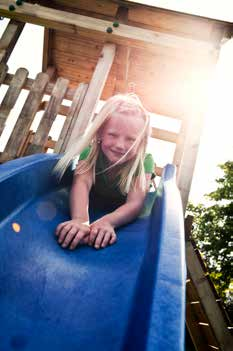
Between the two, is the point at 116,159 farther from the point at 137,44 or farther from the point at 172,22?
the point at 172,22

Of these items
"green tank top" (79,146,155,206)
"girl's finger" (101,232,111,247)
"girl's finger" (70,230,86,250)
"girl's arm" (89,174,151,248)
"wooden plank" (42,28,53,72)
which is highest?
"wooden plank" (42,28,53,72)

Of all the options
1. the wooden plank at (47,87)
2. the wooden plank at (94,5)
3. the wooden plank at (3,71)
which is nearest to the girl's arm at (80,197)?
the wooden plank at (47,87)

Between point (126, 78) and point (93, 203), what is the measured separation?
4.21 m

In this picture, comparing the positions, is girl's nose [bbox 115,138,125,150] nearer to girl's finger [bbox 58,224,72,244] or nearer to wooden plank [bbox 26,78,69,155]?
girl's finger [bbox 58,224,72,244]

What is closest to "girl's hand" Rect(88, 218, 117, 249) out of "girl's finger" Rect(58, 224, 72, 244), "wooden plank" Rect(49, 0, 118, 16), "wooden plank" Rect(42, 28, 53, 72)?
"girl's finger" Rect(58, 224, 72, 244)

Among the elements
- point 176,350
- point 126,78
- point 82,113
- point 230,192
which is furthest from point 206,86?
point 230,192

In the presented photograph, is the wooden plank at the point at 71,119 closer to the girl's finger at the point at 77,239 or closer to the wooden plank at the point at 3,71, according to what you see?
the wooden plank at the point at 3,71

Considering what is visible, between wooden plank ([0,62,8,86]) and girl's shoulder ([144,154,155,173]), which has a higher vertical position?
wooden plank ([0,62,8,86])

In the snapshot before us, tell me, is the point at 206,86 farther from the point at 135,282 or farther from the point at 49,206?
the point at 135,282

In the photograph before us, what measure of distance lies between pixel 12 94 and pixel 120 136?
2.16 m

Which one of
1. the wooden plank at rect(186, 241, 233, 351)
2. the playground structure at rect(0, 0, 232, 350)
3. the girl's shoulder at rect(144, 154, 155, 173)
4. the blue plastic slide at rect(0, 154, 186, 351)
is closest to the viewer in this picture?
the blue plastic slide at rect(0, 154, 186, 351)

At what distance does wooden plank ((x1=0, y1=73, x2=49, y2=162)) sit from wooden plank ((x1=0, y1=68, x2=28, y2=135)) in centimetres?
15

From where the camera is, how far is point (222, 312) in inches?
126

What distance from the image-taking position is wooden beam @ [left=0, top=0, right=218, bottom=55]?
368 centimetres
